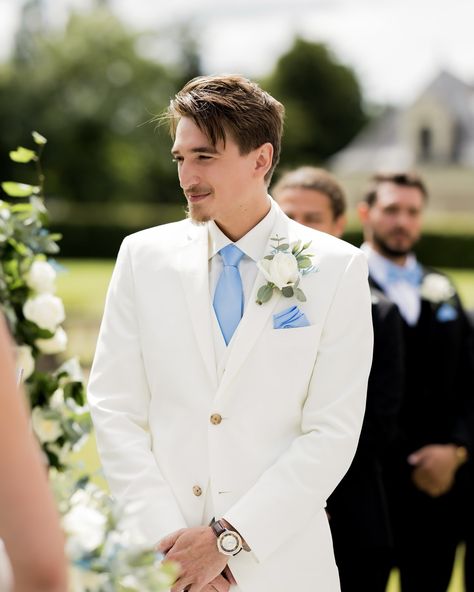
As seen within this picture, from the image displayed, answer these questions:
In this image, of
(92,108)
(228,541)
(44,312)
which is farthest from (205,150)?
(92,108)

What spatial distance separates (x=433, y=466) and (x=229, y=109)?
2.38 meters

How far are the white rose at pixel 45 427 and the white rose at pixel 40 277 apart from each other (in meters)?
0.37

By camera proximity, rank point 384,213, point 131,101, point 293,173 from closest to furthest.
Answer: point 293,173 → point 384,213 → point 131,101

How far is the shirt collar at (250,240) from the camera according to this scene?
9.91 ft

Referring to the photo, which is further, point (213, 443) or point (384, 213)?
point (384, 213)

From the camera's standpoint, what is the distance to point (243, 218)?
9.87ft

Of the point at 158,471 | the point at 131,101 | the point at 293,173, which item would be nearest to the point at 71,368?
the point at 158,471

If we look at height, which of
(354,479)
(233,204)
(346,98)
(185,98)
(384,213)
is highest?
(346,98)

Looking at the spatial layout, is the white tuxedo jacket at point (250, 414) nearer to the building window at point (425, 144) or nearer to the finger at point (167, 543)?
the finger at point (167, 543)

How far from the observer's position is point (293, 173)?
175 inches

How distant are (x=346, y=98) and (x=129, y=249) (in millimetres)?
65635

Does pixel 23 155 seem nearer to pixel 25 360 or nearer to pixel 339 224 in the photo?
pixel 25 360

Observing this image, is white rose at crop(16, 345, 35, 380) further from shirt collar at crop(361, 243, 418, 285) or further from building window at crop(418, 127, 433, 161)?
building window at crop(418, 127, 433, 161)

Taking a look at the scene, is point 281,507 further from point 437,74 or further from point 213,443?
point 437,74
